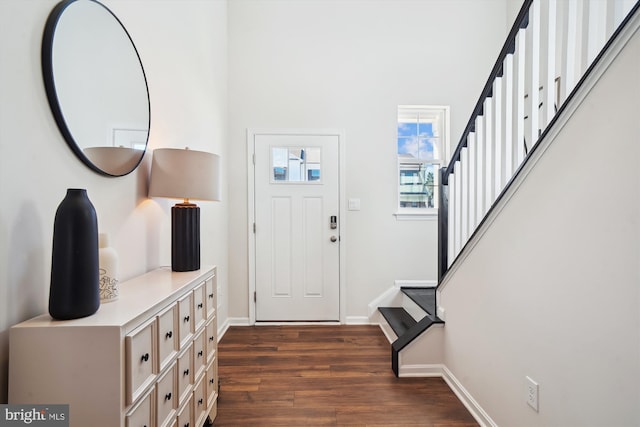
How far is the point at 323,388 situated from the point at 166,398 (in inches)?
44.1

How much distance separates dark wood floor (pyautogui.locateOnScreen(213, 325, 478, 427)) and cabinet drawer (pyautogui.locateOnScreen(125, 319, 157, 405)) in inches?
35.9

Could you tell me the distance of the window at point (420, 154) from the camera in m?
3.22

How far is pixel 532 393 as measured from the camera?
1.29 metres

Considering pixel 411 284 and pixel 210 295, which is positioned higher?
pixel 210 295

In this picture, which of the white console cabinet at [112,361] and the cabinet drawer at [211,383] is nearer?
the white console cabinet at [112,361]

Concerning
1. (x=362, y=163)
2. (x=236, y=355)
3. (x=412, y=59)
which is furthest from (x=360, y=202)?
(x=236, y=355)

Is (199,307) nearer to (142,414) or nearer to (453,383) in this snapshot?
(142,414)

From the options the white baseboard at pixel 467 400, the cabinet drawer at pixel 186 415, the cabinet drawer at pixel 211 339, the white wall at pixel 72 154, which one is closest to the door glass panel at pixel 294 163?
the white wall at pixel 72 154

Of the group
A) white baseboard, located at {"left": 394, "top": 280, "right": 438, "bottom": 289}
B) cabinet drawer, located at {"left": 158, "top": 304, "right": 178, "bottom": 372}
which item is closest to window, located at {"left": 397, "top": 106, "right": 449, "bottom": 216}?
white baseboard, located at {"left": 394, "top": 280, "right": 438, "bottom": 289}

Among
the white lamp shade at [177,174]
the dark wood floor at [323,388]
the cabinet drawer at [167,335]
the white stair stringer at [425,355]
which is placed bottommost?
the dark wood floor at [323,388]

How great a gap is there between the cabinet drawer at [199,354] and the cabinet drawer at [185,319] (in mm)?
79

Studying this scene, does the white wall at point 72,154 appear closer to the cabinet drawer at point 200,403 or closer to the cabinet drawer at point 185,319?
the cabinet drawer at point 185,319

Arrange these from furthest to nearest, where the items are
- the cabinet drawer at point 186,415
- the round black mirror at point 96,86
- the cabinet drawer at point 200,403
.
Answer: the cabinet drawer at point 200,403 < the cabinet drawer at point 186,415 < the round black mirror at point 96,86

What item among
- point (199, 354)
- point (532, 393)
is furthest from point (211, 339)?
point (532, 393)
